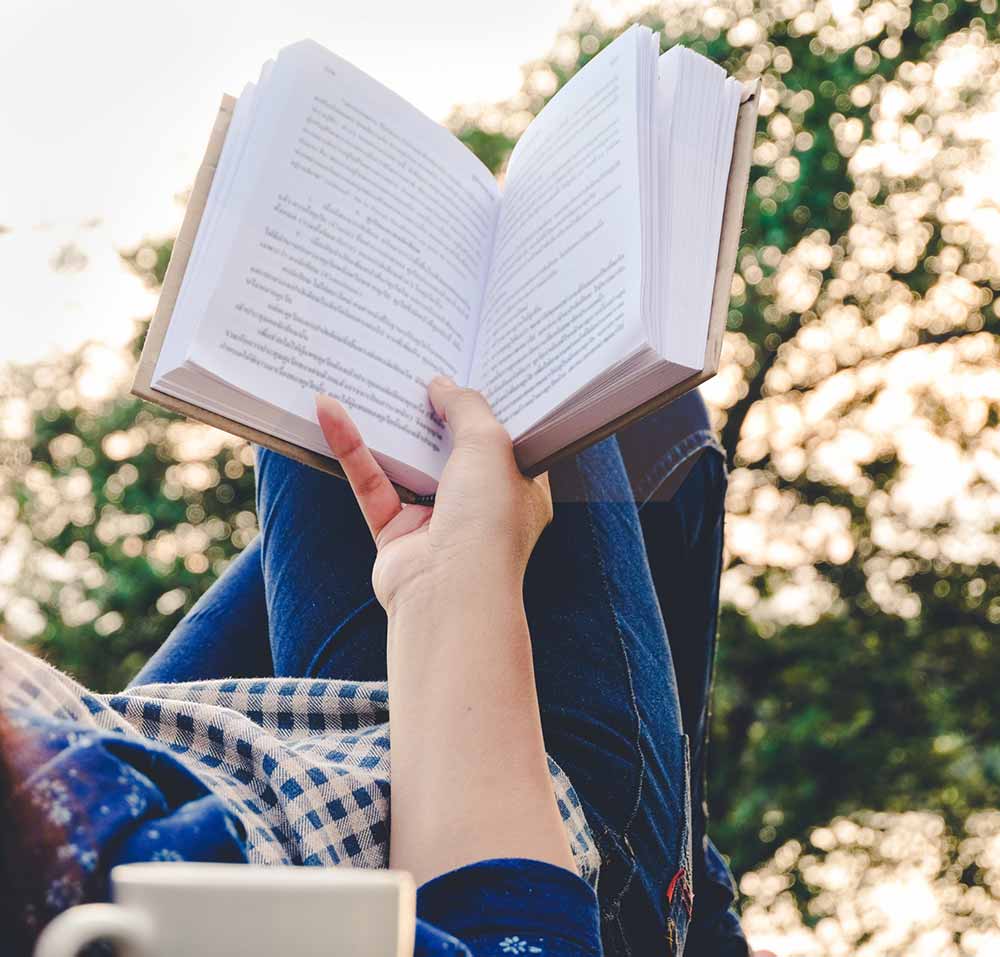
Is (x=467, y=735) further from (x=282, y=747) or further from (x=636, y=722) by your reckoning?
(x=636, y=722)

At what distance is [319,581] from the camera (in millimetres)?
871

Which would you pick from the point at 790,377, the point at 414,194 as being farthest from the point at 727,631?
the point at 414,194

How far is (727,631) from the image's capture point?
2.56 meters

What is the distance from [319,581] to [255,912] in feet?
1.87

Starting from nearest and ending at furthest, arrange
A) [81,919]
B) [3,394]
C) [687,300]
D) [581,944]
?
[81,919] → [581,944] → [687,300] → [3,394]

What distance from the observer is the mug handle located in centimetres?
29

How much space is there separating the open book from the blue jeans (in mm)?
117

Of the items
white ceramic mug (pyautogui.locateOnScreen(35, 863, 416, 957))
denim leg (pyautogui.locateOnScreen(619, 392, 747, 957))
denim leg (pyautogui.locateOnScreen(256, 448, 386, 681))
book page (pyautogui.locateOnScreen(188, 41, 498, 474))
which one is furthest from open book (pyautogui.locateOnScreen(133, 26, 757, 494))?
white ceramic mug (pyautogui.locateOnScreen(35, 863, 416, 957))

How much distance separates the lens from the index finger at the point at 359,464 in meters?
0.75

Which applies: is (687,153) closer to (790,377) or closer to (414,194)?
(414,194)

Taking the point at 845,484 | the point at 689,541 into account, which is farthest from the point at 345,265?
the point at 845,484

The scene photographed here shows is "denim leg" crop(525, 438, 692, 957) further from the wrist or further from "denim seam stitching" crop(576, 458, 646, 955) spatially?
the wrist

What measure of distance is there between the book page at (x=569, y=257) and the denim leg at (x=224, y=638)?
0.38m

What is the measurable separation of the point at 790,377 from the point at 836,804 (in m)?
1.05
